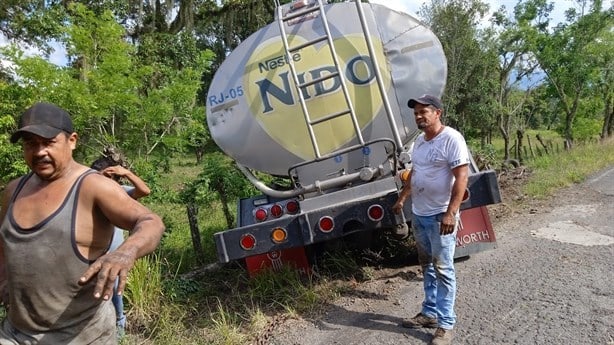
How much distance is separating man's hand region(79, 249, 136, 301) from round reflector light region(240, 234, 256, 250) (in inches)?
72.7

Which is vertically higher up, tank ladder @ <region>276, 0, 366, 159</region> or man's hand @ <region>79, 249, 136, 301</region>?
tank ladder @ <region>276, 0, 366, 159</region>

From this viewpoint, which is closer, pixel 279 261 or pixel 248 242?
pixel 248 242

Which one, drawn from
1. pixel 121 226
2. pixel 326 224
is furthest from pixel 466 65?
pixel 121 226

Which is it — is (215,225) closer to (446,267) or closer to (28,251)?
(446,267)

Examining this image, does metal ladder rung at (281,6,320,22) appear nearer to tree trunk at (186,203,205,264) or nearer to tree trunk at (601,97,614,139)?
tree trunk at (186,203,205,264)

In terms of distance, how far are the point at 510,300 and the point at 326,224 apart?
1488mm

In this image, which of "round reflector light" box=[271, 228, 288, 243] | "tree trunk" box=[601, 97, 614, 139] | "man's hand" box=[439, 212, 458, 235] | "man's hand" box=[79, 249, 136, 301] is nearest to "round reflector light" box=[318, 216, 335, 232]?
"round reflector light" box=[271, 228, 288, 243]

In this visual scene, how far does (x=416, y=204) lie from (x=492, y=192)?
23.4 inches

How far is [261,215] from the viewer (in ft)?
13.2

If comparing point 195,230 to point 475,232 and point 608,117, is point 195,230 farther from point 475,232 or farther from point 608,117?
point 608,117

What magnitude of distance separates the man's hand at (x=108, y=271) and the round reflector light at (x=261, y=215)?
2.38m

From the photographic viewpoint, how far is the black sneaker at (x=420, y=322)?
10.5 ft

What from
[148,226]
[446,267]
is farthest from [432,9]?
[148,226]

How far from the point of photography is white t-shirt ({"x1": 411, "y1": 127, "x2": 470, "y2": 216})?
2936 mm
